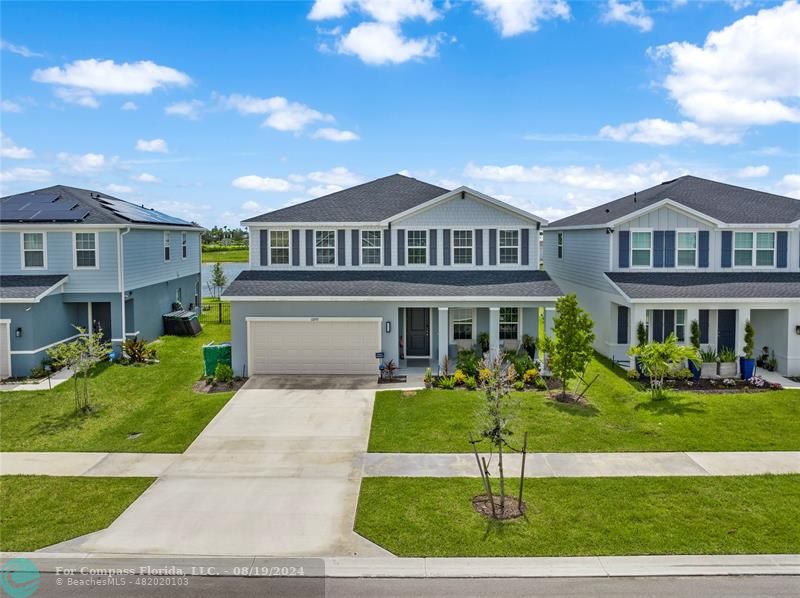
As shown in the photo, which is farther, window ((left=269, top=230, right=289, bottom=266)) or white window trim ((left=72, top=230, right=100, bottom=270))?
window ((left=269, top=230, right=289, bottom=266))

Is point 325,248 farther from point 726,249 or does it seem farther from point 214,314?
point 726,249

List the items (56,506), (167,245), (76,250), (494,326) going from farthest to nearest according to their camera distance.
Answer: (167,245)
(76,250)
(494,326)
(56,506)

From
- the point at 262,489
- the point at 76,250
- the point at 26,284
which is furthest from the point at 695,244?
the point at 26,284

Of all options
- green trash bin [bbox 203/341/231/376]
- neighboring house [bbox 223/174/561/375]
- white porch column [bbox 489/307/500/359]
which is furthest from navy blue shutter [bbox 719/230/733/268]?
green trash bin [bbox 203/341/231/376]

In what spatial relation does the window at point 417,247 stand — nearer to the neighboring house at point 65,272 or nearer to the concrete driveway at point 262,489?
the concrete driveway at point 262,489

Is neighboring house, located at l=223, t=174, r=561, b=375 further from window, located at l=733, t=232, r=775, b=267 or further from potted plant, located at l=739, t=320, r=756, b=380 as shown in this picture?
window, located at l=733, t=232, r=775, b=267

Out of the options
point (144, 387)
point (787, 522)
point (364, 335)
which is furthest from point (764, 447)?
point (144, 387)
